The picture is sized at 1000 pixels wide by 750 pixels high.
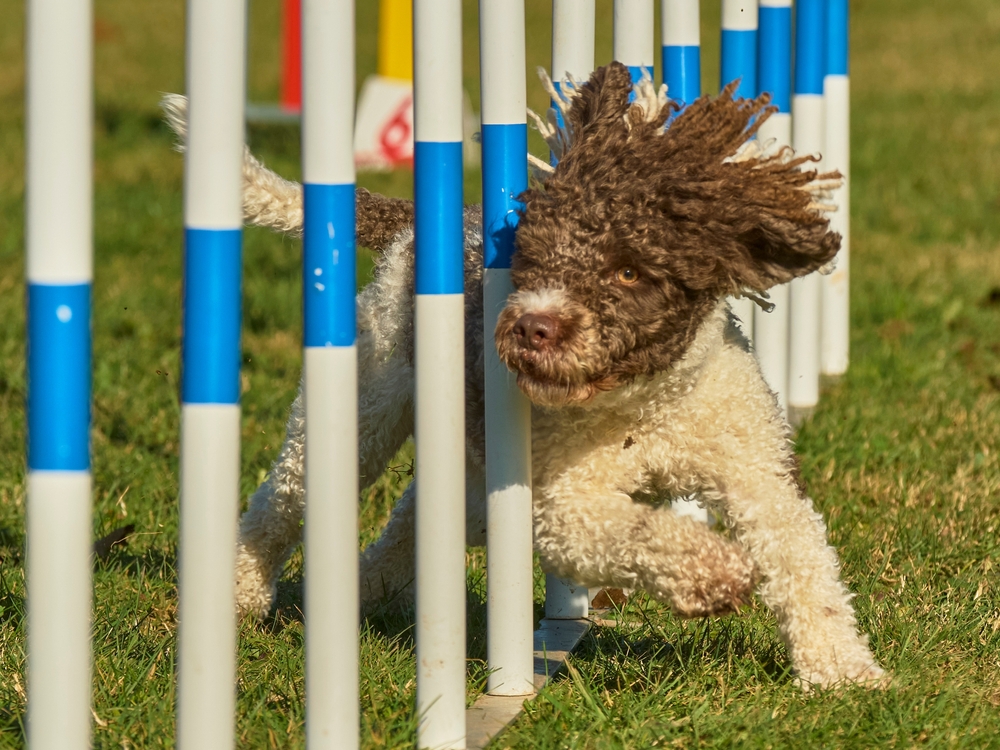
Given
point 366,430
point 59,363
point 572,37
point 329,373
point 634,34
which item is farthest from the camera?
point 366,430

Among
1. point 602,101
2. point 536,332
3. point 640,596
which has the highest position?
point 602,101

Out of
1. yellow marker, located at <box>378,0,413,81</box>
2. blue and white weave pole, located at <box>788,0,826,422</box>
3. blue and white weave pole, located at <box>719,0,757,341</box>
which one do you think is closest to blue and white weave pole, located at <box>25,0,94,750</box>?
blue and white weave pole, located at <box>719,0,757,341</box>

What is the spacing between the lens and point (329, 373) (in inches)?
94.6

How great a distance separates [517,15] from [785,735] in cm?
150

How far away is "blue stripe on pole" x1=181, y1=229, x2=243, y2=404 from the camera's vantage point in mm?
2230

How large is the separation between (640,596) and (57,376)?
201 cm

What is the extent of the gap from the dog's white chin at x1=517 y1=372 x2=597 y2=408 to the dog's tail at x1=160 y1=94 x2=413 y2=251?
3.17ft

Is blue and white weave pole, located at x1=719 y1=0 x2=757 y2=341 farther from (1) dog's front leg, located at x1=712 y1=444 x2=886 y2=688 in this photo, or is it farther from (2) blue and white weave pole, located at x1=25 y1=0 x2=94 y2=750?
(2) blue and white weave pole, located at x1=25 y1=0 x2=94 y2=750

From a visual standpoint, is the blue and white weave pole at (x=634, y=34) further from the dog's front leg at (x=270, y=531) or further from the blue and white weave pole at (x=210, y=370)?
the blue and white weave pole at (x=210, y=370)

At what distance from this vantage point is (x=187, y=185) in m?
2.21

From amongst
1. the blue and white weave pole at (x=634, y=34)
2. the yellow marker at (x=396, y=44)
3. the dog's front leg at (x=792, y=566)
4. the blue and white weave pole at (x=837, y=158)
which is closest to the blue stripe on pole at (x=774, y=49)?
the blue and white weave pole at (x=837, y=158)

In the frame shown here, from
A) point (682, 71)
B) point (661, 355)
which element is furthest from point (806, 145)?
point (661, 355)

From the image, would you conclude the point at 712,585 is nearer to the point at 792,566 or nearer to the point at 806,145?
the point at 792,566

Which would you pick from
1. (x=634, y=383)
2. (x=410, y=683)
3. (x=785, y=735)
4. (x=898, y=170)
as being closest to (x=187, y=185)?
(x=634, y=383)
